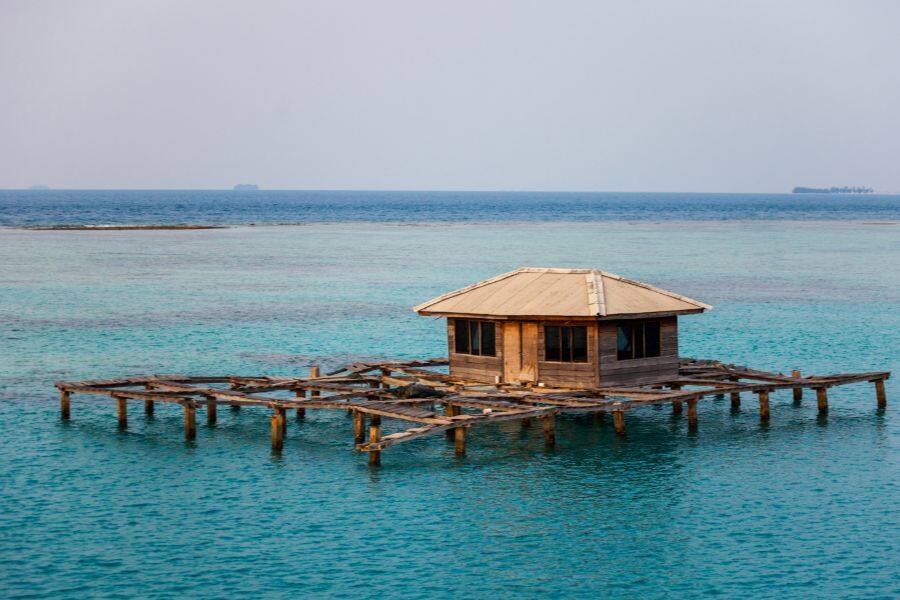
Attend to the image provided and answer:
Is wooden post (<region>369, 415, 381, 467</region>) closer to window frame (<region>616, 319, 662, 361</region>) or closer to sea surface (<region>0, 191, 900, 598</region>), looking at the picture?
sea surface (<region>0, 191, 900, 598</region>)

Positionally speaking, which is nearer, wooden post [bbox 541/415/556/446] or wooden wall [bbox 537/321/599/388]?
wooden post [bbox 541/415/556/446]

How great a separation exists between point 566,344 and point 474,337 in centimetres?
339

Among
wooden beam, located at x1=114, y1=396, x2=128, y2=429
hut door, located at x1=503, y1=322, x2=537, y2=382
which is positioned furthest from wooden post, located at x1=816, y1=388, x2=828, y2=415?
wooden beam, located at x1=114, y1=396, x2=128, y2=429

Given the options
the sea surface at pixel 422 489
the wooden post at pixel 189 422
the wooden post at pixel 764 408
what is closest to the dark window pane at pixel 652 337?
the sea surface at pixel 422 489

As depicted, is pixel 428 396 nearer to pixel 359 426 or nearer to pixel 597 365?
pixel 359 426

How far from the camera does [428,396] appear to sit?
3700cm

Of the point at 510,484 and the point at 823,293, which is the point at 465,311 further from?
the point at 823,293

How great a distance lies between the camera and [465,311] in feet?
124

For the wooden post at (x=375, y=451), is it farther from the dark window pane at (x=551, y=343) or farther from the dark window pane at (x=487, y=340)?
the dark window pane at (x=551, y=343)

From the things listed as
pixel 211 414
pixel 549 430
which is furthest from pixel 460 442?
pixel 211 414

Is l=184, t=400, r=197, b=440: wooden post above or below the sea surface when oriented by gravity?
above

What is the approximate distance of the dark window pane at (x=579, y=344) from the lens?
36.0 meters

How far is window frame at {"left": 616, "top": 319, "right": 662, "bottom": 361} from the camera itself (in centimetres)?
3634

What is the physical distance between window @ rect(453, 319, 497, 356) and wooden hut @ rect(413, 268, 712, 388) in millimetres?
32
